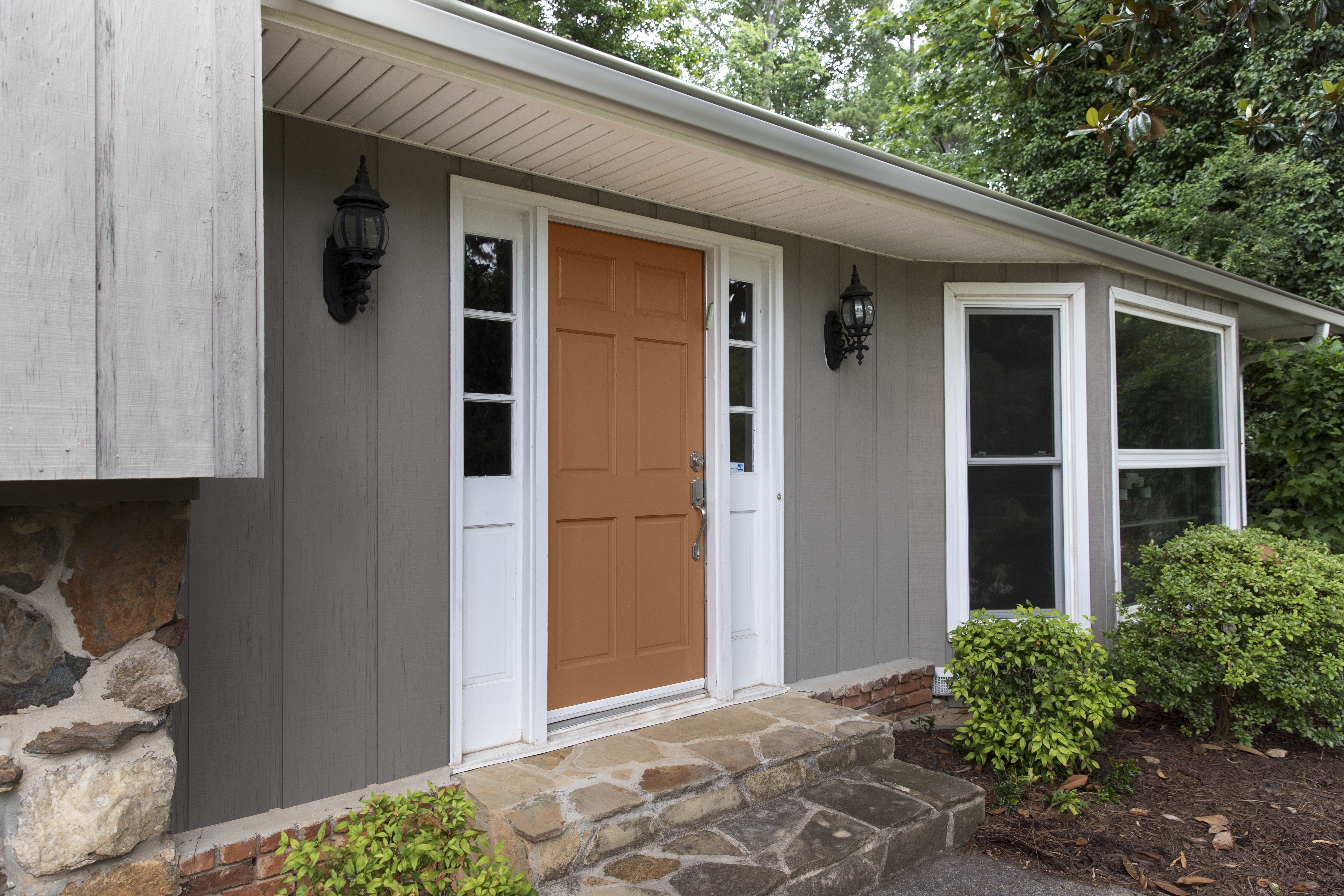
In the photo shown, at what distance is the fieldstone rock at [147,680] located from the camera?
5.54 feet

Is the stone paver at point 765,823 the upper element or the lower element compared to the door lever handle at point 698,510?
lower

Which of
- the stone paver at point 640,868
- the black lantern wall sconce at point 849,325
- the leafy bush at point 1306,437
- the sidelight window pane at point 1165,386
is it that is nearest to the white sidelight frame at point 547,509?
the black lantern wall sconce at point 849,325

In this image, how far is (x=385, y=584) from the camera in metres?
2.49

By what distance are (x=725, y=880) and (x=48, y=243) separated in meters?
2.11

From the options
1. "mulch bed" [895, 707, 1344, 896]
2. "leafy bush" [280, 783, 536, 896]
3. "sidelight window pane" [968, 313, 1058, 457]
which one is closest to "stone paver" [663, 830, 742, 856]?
"leafy bush" [280, 783, 536, 896]

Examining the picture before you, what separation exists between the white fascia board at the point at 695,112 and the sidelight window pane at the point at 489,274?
73cm

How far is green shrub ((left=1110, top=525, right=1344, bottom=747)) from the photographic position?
137 inches

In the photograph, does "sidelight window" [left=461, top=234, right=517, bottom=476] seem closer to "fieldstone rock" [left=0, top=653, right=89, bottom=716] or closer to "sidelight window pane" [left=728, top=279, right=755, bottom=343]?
"sidelight window pane" [left=728, top=279, right=755, bottom=343]

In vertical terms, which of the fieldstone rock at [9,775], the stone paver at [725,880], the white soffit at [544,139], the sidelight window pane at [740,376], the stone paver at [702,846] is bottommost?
the stone paver at [725,880]

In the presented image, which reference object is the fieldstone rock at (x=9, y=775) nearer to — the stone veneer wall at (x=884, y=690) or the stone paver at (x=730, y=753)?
the stone paver at (x=730, y=753)

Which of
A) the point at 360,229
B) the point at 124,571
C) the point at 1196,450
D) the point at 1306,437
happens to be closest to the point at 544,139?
the point at 360,229

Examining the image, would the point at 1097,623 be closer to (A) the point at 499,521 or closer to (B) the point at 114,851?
(A) the point at 499,521

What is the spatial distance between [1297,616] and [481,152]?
3746 mm

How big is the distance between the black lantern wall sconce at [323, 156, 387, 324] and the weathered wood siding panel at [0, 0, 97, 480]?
2.99 feet
